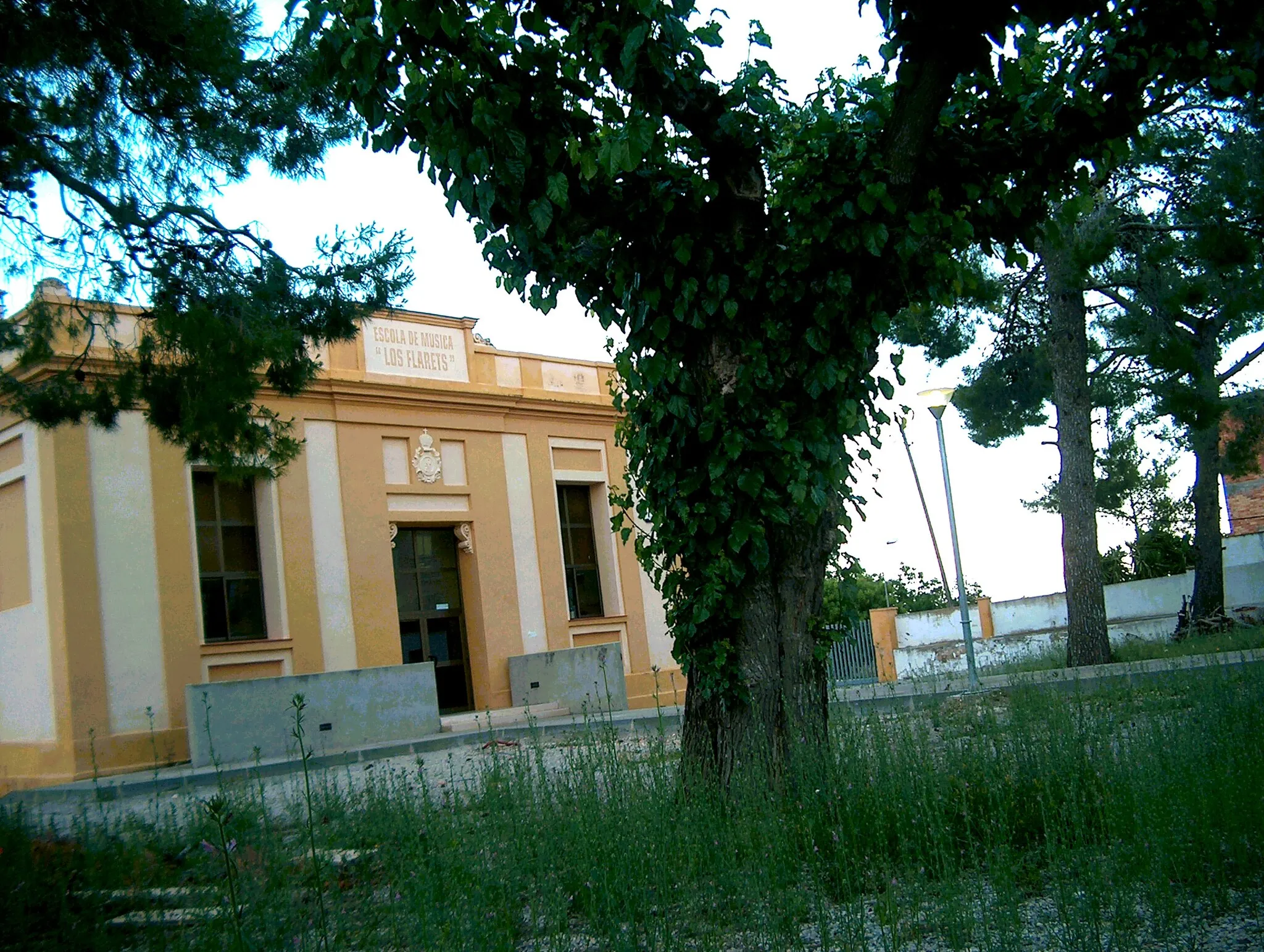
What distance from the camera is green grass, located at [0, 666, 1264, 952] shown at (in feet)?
11.9

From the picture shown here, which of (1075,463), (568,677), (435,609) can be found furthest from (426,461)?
(1075,463)

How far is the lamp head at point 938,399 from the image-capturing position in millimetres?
15180

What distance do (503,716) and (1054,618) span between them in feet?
46.6

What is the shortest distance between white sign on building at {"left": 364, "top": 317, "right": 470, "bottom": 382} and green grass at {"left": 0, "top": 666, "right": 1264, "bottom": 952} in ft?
41.5

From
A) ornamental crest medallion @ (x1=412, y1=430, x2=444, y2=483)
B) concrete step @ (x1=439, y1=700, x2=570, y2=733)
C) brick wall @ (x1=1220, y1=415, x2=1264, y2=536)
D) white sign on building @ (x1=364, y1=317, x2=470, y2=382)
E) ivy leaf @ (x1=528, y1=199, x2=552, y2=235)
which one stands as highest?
white sign on building @ (x1=364, y1=317, x2=470, y2=382)

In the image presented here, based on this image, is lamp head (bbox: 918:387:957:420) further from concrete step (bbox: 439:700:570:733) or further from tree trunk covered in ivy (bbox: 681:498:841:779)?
tree trunk covered in ivy (bbox: 681:498:841:779)

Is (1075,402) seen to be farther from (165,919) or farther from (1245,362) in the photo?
(165,919)

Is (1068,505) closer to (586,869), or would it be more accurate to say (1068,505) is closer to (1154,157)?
(1154,157)

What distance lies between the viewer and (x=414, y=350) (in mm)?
18844

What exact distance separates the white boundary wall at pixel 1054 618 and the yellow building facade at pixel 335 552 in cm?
685

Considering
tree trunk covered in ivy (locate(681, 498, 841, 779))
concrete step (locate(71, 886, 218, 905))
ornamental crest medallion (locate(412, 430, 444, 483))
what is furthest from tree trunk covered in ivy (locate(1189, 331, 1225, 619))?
concrete step (locate(71, 886, 218, 905))

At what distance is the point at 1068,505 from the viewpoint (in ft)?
50.6

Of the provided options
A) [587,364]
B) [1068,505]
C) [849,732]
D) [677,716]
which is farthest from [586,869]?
[587,364]

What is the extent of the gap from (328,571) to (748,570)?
12083mm
